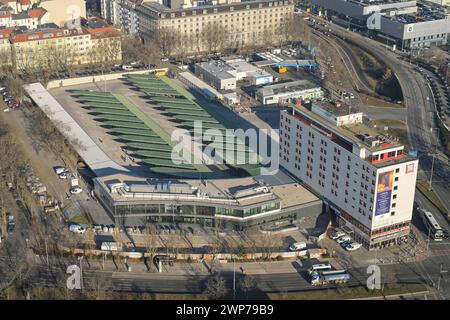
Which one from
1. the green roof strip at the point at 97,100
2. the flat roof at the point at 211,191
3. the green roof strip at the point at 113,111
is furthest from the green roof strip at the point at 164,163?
the green roof strip at the point at 97,100

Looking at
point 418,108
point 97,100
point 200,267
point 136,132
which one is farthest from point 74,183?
point 418,108

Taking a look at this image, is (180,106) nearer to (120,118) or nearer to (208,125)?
(208,125)

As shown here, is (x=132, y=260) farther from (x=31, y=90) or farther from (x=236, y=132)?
(x=31, y=90)

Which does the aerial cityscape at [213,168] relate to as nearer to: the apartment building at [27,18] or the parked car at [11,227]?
the apartment building at [27,18]

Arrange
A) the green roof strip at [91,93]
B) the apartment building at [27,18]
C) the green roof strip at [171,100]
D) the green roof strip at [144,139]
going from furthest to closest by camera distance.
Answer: the apartment building at [27,18] → the green roof strip at [91,93] → the green roof strip at [171,100] → the green roof strip at [144,139]

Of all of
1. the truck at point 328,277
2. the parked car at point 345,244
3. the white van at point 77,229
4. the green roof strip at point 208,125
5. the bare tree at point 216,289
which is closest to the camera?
the bare tree at point 216,289

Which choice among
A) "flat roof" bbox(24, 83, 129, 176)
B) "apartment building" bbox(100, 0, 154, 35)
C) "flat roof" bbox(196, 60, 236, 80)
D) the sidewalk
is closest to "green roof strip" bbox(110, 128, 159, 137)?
"flat roof" bbox(24, 83, 129, 176)

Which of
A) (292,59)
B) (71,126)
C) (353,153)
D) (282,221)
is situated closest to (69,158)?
(71,126)
